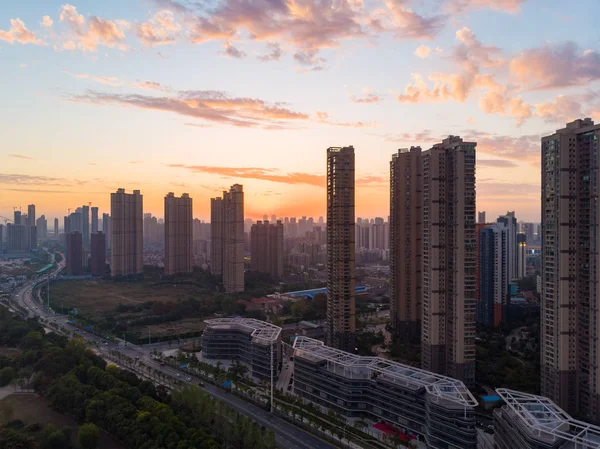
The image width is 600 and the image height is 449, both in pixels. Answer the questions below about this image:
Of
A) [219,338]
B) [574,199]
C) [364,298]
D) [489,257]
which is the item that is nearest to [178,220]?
[364,298]

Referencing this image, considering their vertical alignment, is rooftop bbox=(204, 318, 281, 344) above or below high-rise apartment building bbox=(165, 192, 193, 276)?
below

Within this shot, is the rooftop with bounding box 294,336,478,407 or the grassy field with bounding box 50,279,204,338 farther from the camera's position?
the grassy field with bounding box 50,279,204,338

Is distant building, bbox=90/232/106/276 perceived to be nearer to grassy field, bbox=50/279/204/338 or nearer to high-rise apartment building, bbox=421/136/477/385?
grassy field, bbox=50/279/204/338

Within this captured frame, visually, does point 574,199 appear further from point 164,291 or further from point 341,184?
point 164,291

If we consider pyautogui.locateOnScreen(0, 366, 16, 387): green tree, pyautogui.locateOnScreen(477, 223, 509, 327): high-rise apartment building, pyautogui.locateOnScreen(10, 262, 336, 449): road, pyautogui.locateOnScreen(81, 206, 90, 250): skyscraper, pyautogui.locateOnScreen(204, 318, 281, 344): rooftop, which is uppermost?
pyautogui.locateOnScreen(81, 206, 90, 250): skyscraper

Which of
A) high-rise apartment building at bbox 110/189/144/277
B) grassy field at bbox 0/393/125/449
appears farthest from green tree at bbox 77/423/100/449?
high-rise apartment building at bbox 110/189/144/277

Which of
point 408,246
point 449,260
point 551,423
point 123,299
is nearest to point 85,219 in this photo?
point 123,299
